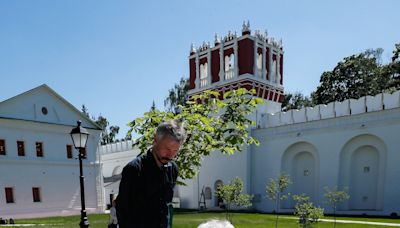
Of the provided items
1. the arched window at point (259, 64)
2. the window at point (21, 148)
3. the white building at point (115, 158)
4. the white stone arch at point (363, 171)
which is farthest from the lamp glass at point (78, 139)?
the white building at point (115, 158)

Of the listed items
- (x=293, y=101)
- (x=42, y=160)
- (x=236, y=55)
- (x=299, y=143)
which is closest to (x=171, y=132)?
(x=299, y=143)

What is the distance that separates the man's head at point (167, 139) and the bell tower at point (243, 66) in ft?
77.9

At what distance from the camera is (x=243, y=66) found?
25.8 metres

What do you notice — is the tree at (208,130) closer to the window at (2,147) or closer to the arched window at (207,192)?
the window at (2,147)

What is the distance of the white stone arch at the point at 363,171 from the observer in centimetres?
1995

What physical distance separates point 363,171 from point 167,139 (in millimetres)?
21972

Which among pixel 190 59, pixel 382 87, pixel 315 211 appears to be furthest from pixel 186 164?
pixel 382 87

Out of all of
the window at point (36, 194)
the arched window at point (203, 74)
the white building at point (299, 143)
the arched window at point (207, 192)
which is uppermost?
the arched window at point (203, 74)

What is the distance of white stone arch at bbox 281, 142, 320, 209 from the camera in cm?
2286

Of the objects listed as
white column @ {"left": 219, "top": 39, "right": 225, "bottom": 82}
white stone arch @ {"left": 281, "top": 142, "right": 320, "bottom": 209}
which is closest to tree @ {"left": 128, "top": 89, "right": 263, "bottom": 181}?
white stone arch @ {"left": 281, "top": 142, "right": 320, "bottom": 209}

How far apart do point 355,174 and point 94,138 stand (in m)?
19.6

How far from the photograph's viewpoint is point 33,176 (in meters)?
22.1

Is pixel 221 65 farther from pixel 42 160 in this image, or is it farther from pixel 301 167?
pixel 42 160

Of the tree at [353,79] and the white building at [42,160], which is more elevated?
the tree at [353,79]
